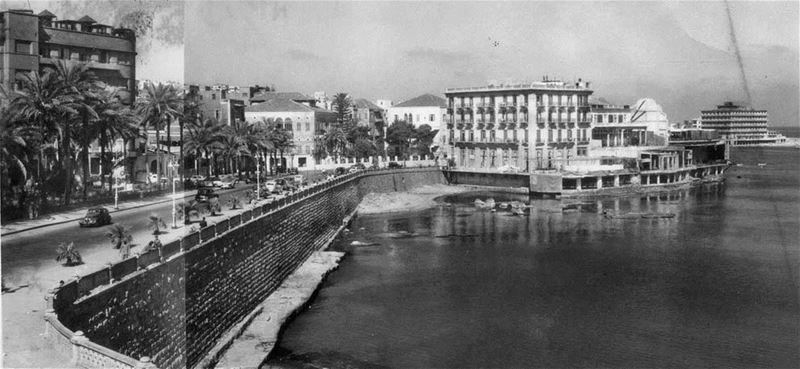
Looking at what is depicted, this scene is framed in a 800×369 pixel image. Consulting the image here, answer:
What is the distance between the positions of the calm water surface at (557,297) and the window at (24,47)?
3369 centimetres

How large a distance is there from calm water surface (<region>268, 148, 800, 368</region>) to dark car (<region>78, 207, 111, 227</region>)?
39.9 feet

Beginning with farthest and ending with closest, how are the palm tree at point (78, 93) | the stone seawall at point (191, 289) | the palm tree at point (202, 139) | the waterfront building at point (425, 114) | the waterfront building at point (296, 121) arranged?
the waterfront building at point (425, 114) → the waterfront building at point (296, 121) → the palm tree at point (202, 139) → the palm tree at point (78, 93) → the stone seawall at point (191, 289)

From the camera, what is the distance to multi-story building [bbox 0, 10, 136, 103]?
65.9 meters

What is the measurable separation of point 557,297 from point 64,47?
57776mm

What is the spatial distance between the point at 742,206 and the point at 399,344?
248 ft

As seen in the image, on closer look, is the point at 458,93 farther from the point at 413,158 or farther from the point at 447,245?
the point at 447,245

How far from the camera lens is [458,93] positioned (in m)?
136

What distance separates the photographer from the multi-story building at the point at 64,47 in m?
65.9

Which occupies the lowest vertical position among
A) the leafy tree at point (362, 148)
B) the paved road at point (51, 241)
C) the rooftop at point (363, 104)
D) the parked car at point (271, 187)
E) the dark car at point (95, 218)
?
the paved road at point (51, 241)

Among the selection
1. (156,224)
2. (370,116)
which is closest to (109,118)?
(156,224)

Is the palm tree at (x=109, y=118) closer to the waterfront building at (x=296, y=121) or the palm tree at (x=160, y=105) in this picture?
the palm tree at (x=160, y=105)

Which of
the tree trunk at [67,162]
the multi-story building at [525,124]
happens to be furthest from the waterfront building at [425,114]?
the tree trunk at [67,162]

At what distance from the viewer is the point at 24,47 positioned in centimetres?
6906

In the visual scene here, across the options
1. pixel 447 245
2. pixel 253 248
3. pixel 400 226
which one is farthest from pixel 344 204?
pixel 253 248
